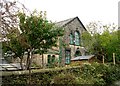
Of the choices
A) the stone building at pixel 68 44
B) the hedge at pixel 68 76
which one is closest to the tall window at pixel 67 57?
the stone building at pixel 68 44

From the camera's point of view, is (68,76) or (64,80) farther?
(68,76)

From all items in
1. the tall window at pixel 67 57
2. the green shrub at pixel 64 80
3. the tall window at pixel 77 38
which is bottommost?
the green shrub at pixel 64 80

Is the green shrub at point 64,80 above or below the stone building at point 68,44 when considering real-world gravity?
below

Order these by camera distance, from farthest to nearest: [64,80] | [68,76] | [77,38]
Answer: [77,38] → [68,76] → [64,80]

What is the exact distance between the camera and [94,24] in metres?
29.3

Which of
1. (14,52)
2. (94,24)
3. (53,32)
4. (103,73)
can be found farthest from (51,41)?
(94,24)

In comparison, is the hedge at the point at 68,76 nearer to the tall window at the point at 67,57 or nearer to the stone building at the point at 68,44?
the stone building at the point at 68,44

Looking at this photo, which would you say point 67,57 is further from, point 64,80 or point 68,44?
point 64,80

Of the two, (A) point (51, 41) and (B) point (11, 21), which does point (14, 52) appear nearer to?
(A) point (51, 41)

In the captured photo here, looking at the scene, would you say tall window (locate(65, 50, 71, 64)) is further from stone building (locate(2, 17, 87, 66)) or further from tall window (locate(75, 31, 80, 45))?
tall window (locate(75, 31, 80, 45))

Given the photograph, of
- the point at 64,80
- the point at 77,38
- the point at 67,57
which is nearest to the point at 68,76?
the point at 64,80

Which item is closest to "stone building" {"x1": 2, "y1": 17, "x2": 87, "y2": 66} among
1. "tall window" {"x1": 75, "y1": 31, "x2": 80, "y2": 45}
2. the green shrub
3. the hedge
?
"tall window" {"x1": 75, "y1": 31, "x2": 80, "y2": 45}

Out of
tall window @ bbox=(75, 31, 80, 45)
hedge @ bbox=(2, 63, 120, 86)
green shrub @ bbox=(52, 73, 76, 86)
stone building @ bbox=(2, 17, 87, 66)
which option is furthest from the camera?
tall window @ bbox=(75, 31, 80, 45)

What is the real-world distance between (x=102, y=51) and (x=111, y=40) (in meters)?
2.54
